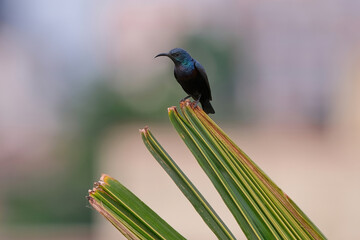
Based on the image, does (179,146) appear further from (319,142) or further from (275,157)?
(319,142)

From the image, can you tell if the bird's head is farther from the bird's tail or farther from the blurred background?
the blurred background

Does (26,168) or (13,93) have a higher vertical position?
(13,93)

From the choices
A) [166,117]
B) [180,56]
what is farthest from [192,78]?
[166,117]

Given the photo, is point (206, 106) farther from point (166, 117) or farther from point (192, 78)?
point (166, 117)

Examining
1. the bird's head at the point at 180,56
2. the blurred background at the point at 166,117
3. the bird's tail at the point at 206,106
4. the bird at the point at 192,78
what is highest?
the blurred background at the point at 166,117

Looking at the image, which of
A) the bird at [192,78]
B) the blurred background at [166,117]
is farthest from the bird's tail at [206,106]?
the blurred background at [166,117]

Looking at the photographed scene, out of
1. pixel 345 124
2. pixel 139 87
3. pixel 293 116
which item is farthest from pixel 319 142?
pixel 139 87

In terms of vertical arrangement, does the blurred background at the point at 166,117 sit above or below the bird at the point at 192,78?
above

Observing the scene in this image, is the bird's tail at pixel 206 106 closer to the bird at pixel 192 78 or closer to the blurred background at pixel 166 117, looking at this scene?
the bird at pixel 192 78

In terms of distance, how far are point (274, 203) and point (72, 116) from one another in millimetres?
11722

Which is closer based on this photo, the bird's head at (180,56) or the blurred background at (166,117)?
the bird's head at (180,56)

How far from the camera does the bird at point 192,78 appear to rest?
2994 millimetres

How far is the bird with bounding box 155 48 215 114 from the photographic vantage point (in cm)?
299

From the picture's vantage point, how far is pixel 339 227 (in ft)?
26.1
